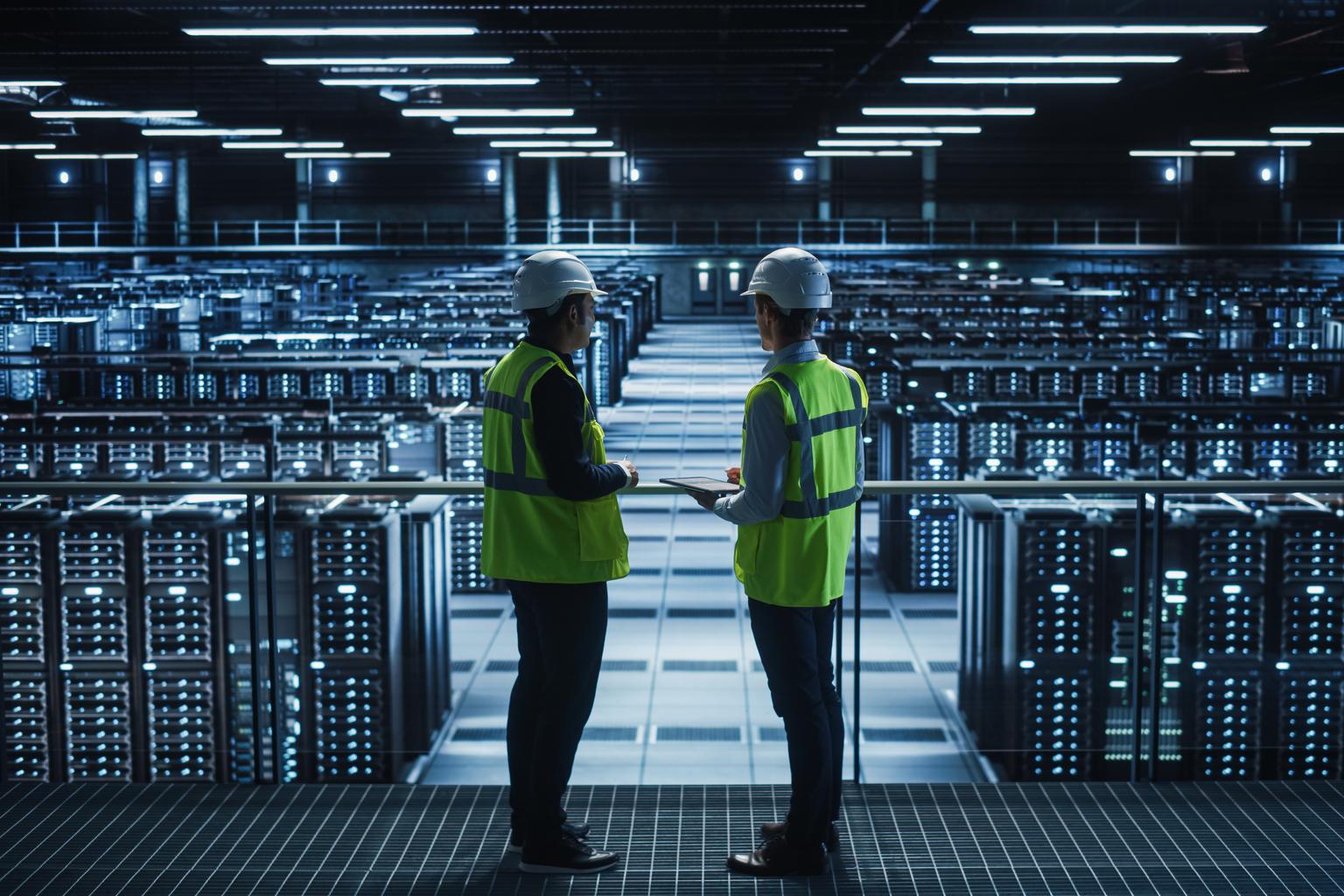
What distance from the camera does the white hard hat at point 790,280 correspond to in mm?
3514

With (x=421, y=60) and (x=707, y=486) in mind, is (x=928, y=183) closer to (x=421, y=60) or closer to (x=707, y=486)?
(x=421, y=60)

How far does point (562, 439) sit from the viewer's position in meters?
3.50

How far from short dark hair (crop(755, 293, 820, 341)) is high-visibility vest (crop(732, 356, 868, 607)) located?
89mm

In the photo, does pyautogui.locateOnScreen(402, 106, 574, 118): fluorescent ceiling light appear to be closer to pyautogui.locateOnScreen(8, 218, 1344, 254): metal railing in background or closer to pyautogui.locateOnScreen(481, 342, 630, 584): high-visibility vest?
pyautogui.locateOnScreen(481, 342, 630, 584): high-visibility vest

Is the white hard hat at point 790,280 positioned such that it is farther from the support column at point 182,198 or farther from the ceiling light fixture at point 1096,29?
the support column at point 182,198

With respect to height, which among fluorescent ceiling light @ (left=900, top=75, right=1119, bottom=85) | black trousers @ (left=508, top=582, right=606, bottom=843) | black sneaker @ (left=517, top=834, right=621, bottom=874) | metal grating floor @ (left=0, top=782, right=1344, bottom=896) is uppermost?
fluorescent ceiling light @ (left=900, top=75, right=1119, bottom=85)

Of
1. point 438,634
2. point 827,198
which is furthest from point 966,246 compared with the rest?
point 438,634

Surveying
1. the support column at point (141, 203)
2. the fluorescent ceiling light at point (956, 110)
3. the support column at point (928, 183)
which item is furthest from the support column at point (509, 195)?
the fluorescent ceiling light at point (956, 110)

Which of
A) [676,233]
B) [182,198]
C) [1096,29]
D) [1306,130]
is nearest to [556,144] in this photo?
[1096,29]

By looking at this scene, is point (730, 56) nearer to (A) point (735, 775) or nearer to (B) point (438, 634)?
(A) point (735, 775)

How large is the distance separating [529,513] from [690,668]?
941cm

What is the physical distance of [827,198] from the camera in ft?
149

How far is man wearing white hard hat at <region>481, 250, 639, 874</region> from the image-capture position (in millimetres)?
3527

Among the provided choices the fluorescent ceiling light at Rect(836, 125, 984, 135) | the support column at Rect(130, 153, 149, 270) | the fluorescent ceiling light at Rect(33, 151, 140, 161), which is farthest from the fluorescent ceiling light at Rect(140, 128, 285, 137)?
the support column at Rect(130, 153, 149, 270)
